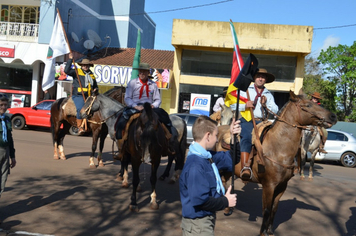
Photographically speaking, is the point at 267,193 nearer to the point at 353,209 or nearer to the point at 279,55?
the point at 353,209

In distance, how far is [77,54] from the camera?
28.0 m

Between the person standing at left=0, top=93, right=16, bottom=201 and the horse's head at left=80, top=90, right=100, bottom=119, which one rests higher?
the horse's head at left=80, top=90, right=100, bottom=119

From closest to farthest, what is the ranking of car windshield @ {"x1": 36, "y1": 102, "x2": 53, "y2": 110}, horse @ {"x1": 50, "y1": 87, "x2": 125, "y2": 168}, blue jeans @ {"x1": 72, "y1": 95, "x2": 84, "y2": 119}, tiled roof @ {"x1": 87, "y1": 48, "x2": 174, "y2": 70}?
horse @ {"x1": 50, "y1": 87, "x2": 125, "y2": 168} < blue jeans @ {"x1": 72, "y1": 95, "x2": 84, "y2": 119} < car windshield @ {"x1": 36, "y1": 102, "x2": 53, "y2": 110} < tiled roof @ {"x1": 87, "y1": 48, "x2": 174, "y2": 70}

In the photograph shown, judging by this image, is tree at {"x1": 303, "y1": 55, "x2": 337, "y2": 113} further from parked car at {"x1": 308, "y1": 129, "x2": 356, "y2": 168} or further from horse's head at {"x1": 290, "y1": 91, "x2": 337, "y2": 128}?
horse's head at {"x1": 290, "y1": 91, "x2": 337, "y2": 128}

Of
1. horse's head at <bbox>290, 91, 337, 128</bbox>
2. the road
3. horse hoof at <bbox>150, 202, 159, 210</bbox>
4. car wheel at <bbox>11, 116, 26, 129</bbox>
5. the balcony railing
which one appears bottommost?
the road

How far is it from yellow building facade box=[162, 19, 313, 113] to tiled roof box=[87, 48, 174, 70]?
7.66ft

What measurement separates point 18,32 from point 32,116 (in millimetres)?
9742

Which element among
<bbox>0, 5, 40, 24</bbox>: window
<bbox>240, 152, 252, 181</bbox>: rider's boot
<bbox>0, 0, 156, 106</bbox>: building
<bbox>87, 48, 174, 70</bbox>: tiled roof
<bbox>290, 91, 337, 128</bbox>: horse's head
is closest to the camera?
<bbox>290, 91, 337, 128</bbox>: horse's head

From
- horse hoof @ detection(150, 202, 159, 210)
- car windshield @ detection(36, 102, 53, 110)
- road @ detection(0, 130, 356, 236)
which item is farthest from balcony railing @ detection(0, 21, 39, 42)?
horse hoof @ detection(150, 202, 159, 210)

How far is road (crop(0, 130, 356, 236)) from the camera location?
230 inches

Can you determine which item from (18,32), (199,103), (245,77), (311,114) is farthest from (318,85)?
(245,77)

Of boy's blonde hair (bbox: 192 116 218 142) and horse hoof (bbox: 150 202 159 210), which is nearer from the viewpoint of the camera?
boy's blonde hair (bbox: 192 116 218 142)

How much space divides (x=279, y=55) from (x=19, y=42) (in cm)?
1911

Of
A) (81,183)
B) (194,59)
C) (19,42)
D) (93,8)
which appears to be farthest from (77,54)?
(81,183)
